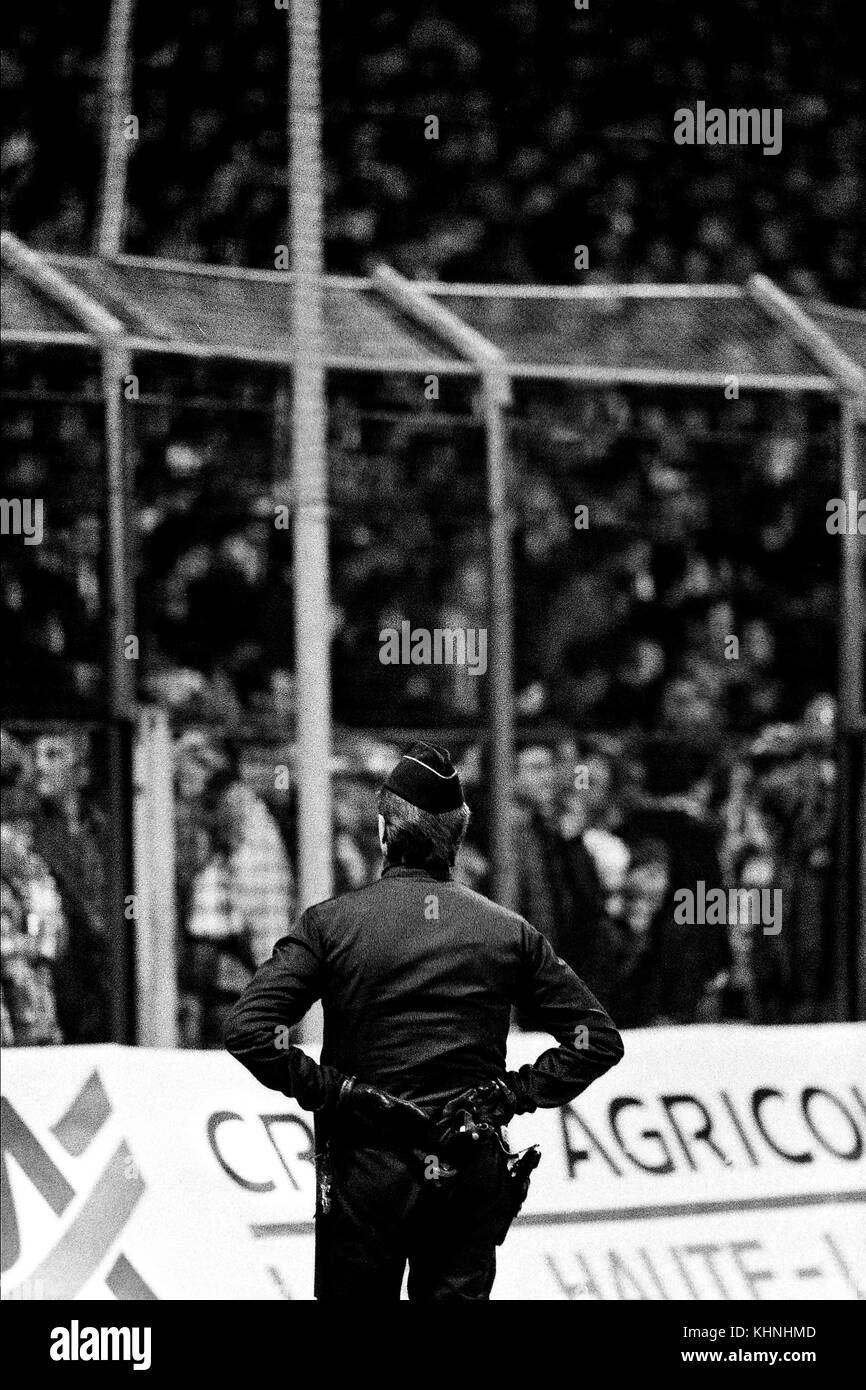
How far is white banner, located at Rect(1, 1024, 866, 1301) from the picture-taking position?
5.77 m

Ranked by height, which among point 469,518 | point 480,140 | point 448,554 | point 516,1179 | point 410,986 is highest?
point 480,140

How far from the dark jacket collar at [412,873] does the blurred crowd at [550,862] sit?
3.92 meters

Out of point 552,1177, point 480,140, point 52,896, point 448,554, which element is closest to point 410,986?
point 552,1177

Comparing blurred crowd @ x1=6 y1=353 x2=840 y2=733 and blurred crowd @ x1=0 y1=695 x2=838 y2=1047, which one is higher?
blurred crowd @ x1=6 y1=353 x2=840 y2=733

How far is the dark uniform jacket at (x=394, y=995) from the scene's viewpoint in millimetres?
4270

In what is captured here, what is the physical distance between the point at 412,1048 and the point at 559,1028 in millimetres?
293

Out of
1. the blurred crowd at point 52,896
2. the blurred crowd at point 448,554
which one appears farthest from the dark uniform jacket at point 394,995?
the blurred crowd at point 448,554

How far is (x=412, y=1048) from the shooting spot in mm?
4312

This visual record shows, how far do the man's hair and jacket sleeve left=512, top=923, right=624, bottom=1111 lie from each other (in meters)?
0.21

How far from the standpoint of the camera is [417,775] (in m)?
4.39

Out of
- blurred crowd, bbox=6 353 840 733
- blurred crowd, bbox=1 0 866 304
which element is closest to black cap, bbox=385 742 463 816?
blurred crowd, bbox=6 353 840 733

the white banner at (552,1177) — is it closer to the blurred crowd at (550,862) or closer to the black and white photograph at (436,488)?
the black and white photograph at (436,488)

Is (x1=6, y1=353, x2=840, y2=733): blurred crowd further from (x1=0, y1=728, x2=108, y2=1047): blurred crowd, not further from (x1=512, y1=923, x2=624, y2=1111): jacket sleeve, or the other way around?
(x1=512, y1=923, x2=624, y2=1111): jacket sleeve

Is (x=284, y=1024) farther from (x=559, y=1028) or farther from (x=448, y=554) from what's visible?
(x=448, y=554)
